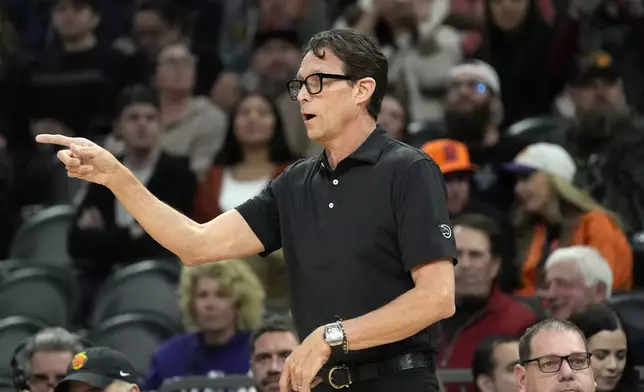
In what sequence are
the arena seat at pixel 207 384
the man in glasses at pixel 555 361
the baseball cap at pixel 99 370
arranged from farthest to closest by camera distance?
the arena seat at pixel 207 384, the baseball cap at pixel 99 370, the man in glasses at pixel 555 361

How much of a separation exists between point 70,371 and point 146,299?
8.13 feet

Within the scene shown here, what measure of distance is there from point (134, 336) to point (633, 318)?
2685 mm

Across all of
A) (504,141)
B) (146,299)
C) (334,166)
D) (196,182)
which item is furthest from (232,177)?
(334,166)

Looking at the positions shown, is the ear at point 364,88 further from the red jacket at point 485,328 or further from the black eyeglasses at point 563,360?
the red jacket at point 485,328

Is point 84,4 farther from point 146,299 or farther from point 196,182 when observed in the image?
point 146,299

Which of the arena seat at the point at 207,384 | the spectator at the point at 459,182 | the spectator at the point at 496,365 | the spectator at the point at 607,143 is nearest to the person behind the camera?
the spectator at the point at 496,365

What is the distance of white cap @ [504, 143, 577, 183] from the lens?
7965 mm

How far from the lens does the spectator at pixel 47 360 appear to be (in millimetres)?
6051

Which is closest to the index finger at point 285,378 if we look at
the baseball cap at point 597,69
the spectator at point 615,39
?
the baseball cap at point 597,69

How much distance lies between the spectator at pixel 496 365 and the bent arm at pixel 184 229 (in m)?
2.27

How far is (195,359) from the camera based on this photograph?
23.1ft

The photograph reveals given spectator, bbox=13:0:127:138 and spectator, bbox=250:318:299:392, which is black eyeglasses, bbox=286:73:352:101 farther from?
spectator, bbox=13:0:127:138

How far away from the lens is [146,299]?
7945 mm

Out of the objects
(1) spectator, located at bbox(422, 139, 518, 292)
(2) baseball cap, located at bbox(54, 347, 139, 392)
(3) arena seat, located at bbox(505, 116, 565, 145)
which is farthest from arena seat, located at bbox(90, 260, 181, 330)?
(3) arena seat, located at bbox(505, 116, 565, 145)
